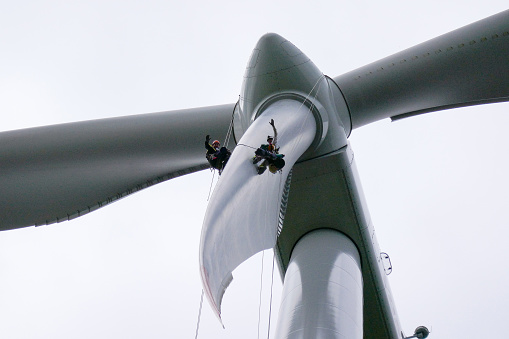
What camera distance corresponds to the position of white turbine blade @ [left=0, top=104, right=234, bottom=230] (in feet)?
39.6

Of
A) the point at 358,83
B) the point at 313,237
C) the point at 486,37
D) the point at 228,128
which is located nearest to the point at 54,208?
the point at 228,128

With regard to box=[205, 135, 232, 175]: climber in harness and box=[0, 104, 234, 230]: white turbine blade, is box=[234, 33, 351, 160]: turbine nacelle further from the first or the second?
box=[205, 135, 232, 175]: climber in harness

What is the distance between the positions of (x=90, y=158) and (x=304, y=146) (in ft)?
13.3

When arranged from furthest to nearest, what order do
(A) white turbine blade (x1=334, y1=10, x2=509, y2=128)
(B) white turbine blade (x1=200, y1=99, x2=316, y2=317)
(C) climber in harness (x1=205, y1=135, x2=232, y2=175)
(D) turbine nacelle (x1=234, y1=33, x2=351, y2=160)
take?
(A) white turbine blade (x1=334, y1=10, x2=509, y2=128) → (D) turbine nacelle (x1=234, y1=33, x2=351, y2=160) → (C) climber in harness (x1=205, y1=135, x2=232, y2=175) → (B) white turbine blade (x1=200, y1=99, x2=316, y2=317)

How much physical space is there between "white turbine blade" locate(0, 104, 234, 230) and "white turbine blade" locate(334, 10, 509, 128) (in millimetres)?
2541

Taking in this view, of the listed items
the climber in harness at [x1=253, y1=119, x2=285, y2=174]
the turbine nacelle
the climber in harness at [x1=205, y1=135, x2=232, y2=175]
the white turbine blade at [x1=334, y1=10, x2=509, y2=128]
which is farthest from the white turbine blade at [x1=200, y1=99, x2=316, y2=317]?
the white turbine blade at [x1=334, y1=10, x2=509, y2=128]

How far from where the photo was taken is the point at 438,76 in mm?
11906

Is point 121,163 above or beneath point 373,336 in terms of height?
above

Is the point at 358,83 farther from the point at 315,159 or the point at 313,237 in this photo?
the point at 313,237

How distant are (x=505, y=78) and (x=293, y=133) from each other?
170 inches

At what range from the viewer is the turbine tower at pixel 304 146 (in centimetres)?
1116

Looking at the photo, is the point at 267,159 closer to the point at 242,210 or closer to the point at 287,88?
the point at 242,210

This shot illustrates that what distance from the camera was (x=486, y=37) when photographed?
38.3ft

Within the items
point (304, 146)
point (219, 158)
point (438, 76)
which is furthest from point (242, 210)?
point (438, 76)
